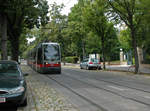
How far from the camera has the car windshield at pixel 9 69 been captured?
305 inches

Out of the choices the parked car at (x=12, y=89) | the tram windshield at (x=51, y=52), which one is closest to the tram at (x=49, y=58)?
the tram windshield at (x=51, y=52)

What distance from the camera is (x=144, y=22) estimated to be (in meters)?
20.2

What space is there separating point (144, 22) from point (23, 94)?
53.9 ft

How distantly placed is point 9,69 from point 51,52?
1401cm

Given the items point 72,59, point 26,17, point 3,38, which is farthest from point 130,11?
point 72,59

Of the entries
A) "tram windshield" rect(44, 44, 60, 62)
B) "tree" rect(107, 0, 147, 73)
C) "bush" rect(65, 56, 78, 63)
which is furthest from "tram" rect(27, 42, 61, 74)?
"bush" rect(65, 56, 78, 63)

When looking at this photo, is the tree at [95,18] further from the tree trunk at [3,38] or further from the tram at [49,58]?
the tree trunk at [3,38]

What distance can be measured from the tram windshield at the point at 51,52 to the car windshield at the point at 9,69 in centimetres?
1343

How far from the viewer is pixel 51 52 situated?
22.1 meters

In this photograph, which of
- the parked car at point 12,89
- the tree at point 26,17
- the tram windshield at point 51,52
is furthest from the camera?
the tram windshield at point 51,52

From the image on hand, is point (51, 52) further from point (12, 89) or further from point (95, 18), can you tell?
point (12, 89)

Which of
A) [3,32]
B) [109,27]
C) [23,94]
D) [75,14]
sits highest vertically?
[75,14]

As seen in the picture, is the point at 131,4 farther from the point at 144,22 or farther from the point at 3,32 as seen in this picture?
the point at 3,32

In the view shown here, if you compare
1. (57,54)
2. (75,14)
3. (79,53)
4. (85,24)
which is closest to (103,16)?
(85,24)
